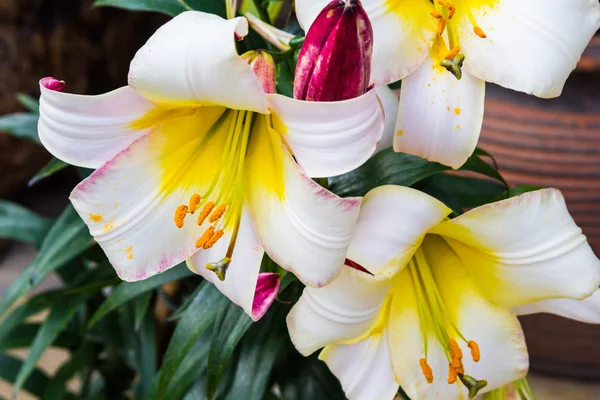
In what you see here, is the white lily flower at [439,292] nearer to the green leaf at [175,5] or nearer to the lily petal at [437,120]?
the lily petal at [437,120]

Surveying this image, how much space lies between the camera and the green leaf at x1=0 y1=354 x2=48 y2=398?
703 millimetres

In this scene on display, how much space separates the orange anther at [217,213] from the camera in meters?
0.33

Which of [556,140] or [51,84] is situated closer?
[51,84]

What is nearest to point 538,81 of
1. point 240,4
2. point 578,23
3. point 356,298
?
point 578,23

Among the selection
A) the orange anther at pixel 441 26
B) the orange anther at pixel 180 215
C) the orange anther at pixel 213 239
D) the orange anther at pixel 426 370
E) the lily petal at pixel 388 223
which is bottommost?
the orange anther at pixel 426 370

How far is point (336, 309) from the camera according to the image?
1.11 ft

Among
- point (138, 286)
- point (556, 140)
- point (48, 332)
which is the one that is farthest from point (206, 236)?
point (556, 140)

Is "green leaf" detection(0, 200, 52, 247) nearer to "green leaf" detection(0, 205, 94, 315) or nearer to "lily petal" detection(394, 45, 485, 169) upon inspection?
"green leaf" detection(0, 205, 94, 315)

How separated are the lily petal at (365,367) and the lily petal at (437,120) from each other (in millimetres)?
113

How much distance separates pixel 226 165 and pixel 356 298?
10 cm

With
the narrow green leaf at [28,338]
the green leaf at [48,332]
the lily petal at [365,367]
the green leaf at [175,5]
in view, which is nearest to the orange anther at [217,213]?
the lily petal at [365,367]

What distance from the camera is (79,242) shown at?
21.7 inches

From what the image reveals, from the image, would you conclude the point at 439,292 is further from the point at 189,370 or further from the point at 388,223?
the point at 189,370

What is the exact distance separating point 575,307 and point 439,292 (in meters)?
0.08
